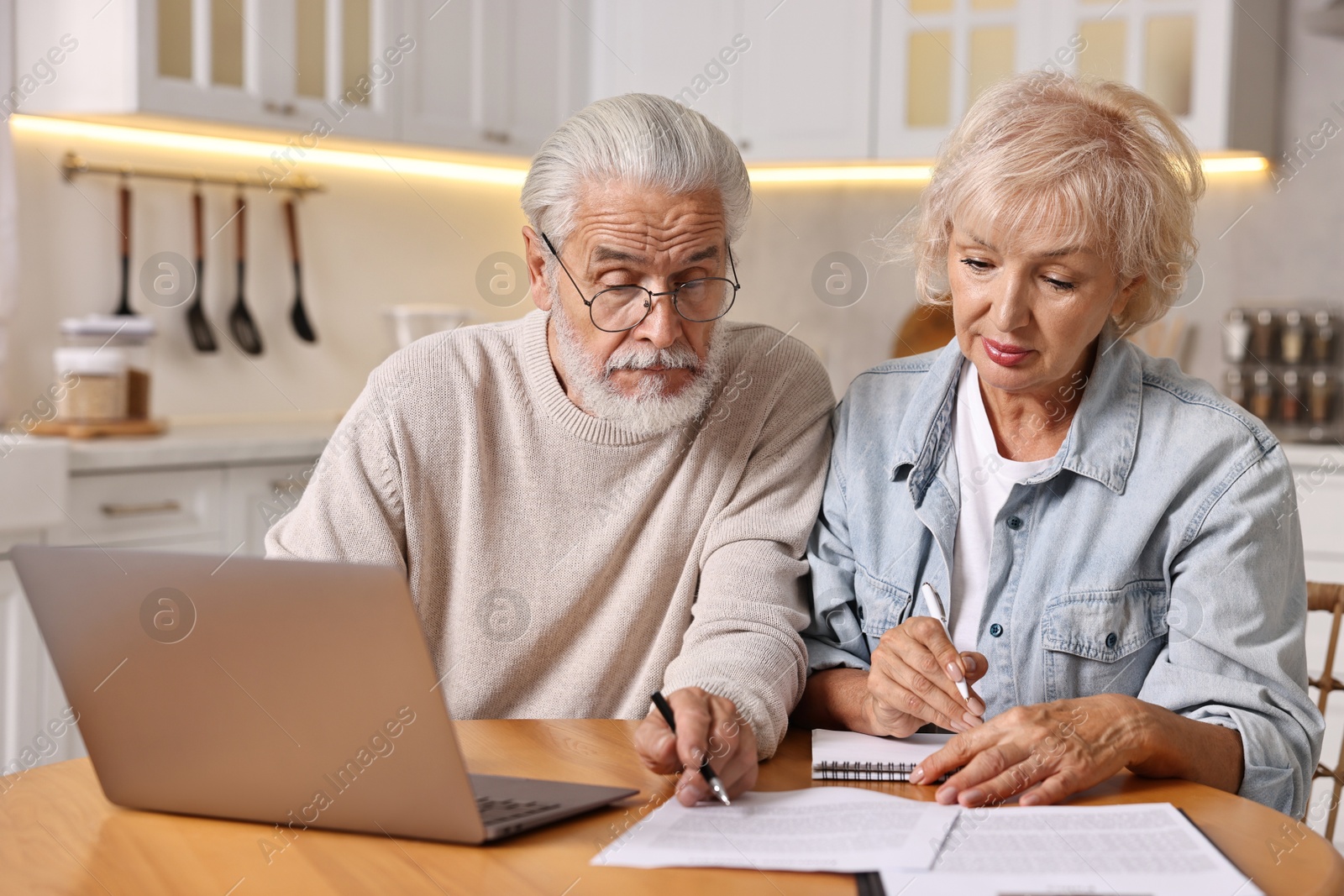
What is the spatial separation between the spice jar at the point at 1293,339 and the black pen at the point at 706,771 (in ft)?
8.93

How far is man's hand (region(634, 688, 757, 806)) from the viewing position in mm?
1067

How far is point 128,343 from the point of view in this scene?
288 cm

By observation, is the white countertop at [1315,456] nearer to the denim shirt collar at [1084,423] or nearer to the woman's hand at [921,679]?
the denim shirt collar at [1084,423]

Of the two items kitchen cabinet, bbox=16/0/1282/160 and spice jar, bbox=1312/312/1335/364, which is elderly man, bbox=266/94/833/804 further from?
spice jar, bbox=1312/312/1335/364

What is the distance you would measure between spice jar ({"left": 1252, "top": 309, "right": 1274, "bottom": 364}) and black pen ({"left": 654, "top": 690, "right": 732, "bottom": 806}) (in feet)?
8.99

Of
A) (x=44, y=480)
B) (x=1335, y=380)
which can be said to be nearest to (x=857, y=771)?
(x=44, y=480)

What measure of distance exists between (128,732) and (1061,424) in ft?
3.36

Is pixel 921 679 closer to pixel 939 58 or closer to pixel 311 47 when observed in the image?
pixel 311 47

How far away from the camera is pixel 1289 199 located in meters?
3.39

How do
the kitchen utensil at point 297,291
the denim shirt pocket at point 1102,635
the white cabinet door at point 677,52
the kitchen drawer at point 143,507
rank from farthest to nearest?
1. the white cabinet door at point 677,52
2. the kitchen utensil at point 297,291
3. the kitchen drawer at point 143,507
4. the denim shirt pocket at point 1102,635

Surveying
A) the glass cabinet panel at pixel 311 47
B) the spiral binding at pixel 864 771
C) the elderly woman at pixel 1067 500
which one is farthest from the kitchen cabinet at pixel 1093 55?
the spiral binding at pixel 864 771

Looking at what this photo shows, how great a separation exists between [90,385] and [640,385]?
1.71 m

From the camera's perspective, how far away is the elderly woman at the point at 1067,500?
1265 millimetres

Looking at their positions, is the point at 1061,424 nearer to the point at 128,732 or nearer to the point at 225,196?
the point at 128,732
